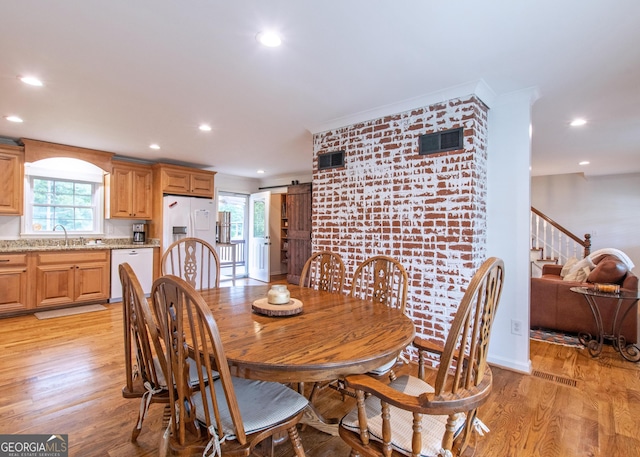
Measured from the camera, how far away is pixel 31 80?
2.48 m

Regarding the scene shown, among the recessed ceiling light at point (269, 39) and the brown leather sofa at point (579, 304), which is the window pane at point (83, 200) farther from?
the brown leather sofa at point (579, 304)

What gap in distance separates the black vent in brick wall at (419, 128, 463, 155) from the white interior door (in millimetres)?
4391

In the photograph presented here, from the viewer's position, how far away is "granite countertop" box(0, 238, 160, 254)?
4186mm

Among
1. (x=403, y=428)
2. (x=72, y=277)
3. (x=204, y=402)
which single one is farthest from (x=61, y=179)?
(x=403, y=428)

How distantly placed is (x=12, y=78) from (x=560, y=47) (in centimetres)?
387

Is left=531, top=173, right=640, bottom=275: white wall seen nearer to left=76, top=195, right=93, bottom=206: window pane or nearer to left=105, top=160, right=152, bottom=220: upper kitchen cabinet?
left=105, top=160, right=152, bottom=220: upper kitchen cabinet

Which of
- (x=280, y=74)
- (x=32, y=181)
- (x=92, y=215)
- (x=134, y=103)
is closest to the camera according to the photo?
(x=280, y=74)

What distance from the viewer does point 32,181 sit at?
15.0 ft

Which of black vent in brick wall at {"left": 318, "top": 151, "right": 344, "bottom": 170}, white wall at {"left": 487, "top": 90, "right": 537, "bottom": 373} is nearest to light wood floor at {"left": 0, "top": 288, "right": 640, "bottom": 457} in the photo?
white wall at {"left": 487, "top": 90, "right": 537, "bottom": 373}

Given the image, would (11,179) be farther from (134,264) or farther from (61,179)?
(134,264)

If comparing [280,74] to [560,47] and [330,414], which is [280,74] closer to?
[560,47]

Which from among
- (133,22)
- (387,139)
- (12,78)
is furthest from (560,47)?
(12,78)

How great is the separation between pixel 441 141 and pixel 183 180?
4318mm

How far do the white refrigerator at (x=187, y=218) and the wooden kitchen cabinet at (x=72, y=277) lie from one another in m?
0.92
